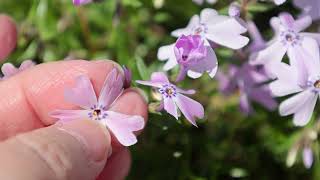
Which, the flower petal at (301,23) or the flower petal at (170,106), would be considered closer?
the flower petal at (170,106)

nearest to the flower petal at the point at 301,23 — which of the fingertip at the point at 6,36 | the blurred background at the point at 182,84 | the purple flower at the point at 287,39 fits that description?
the purple flower at the point at 287,39

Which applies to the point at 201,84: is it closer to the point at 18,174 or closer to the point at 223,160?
the point at 223,160

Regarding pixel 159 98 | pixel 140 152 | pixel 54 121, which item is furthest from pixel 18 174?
pixel 140 152

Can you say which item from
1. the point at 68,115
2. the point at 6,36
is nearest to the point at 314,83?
the point at 68,115

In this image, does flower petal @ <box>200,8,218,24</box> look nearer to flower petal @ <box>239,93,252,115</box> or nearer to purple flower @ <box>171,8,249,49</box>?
purple flower @ <box>171,8,249,49</box>

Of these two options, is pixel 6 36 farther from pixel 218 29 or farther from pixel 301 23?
pixel 301 23

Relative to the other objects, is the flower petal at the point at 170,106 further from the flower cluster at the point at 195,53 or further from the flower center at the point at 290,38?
the flower center at the point at 290,38
